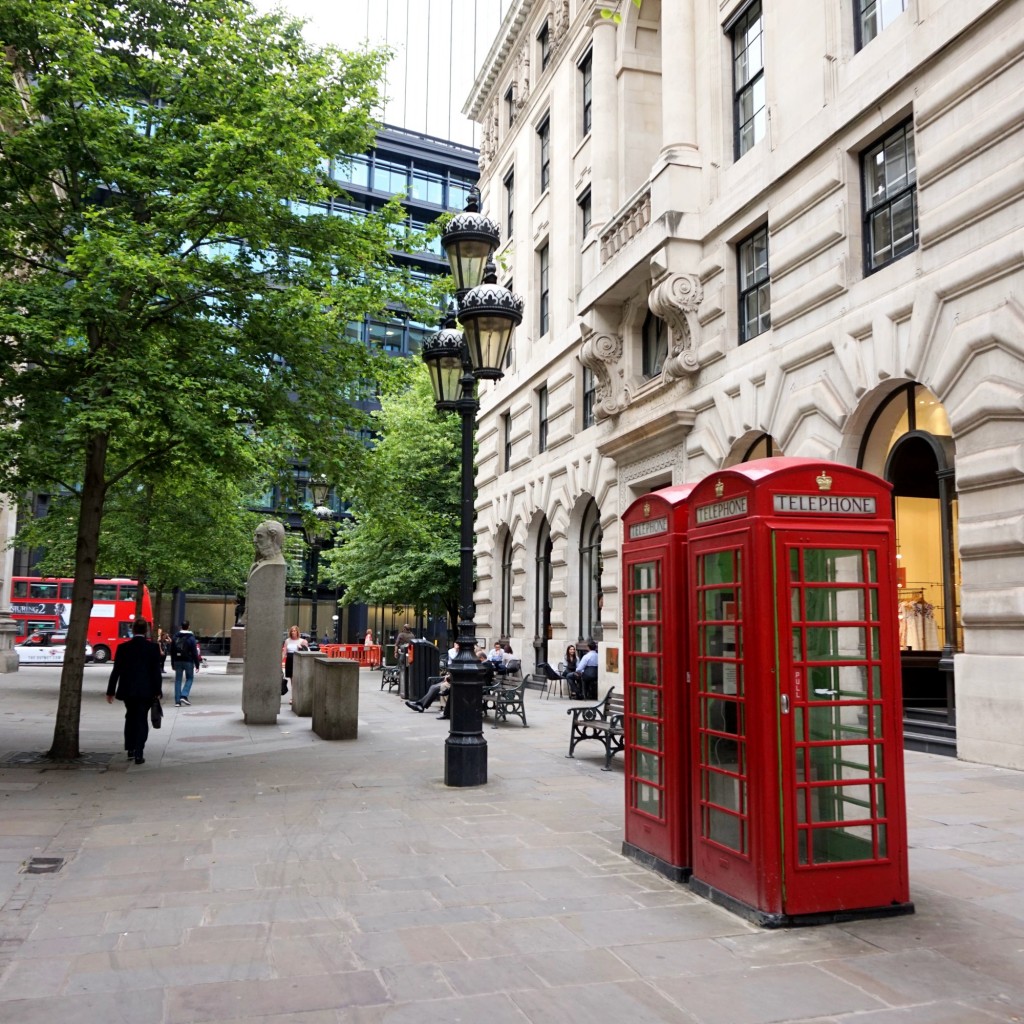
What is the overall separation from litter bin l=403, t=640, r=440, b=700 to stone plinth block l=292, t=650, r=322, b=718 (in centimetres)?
298

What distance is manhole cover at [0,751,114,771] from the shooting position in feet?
38.4

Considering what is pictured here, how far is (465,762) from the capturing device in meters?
10.4

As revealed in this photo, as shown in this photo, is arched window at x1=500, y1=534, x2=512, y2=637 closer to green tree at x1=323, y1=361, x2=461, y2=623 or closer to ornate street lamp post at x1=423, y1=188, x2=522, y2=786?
green tree at x1=323, y1=361, x2=461, y2=623

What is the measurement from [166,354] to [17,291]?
1.72 meters

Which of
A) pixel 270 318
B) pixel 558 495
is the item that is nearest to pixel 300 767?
pixel 270 318

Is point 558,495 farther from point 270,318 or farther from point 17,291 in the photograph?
point 17,291

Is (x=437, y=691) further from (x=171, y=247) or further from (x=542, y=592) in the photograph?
(x=171, y=247)

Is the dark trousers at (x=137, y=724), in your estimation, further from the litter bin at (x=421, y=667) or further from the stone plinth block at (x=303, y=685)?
the litter bin at (x=421, y=667)

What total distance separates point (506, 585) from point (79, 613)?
837 inches

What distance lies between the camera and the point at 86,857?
731cm

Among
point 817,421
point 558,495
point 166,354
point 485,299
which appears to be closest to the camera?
point 485,299

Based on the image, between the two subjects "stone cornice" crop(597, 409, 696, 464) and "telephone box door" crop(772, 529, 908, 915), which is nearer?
"telephone box door" crop(772, 529, 908, 915)

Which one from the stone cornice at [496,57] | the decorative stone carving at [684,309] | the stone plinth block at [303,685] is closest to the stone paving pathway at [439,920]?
the stone plinth block at [303,685]

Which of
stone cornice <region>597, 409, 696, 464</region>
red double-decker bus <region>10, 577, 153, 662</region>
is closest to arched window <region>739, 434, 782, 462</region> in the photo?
stone cornice <region>597, 409, 696, 464</region>
